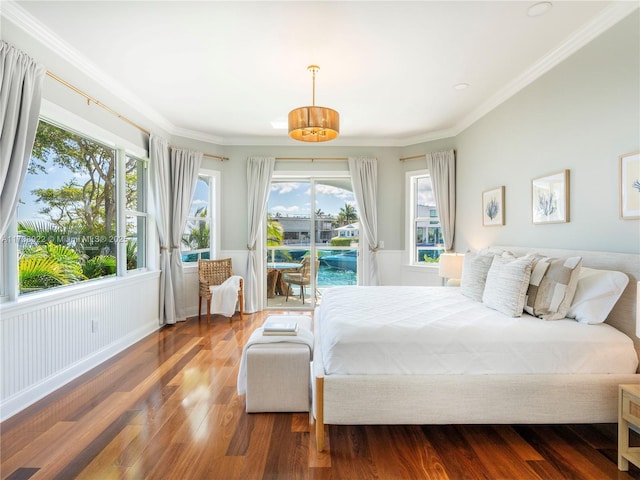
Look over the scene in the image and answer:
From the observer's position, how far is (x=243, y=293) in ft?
16.5

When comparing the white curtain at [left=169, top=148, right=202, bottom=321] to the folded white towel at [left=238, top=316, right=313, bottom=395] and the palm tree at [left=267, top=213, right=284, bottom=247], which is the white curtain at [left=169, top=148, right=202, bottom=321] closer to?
the palm tree at [left=267, top=213, right=284, bottom=247]

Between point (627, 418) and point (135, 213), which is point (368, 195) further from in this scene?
point (627, 418)

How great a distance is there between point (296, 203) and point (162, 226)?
80.4 inches

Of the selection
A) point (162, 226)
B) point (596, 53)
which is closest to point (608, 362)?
point (596, 53)

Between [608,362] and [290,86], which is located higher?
[290,86]

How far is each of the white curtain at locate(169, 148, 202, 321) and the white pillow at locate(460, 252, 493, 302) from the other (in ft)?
12.1

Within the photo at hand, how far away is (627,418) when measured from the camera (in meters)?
1.71

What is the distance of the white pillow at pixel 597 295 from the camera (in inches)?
80.4

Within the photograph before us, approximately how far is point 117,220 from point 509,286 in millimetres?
3888

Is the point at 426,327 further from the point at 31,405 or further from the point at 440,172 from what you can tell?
the point at 440,172

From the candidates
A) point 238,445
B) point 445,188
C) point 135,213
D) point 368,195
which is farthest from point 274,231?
point 238,445

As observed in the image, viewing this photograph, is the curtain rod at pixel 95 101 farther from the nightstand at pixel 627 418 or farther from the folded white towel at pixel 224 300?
the nightstand at pixel 627 418

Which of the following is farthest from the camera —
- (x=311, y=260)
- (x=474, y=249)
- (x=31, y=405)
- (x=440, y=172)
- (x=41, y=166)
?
(x=311, y=260)

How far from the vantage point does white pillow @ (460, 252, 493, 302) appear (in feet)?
9.32
